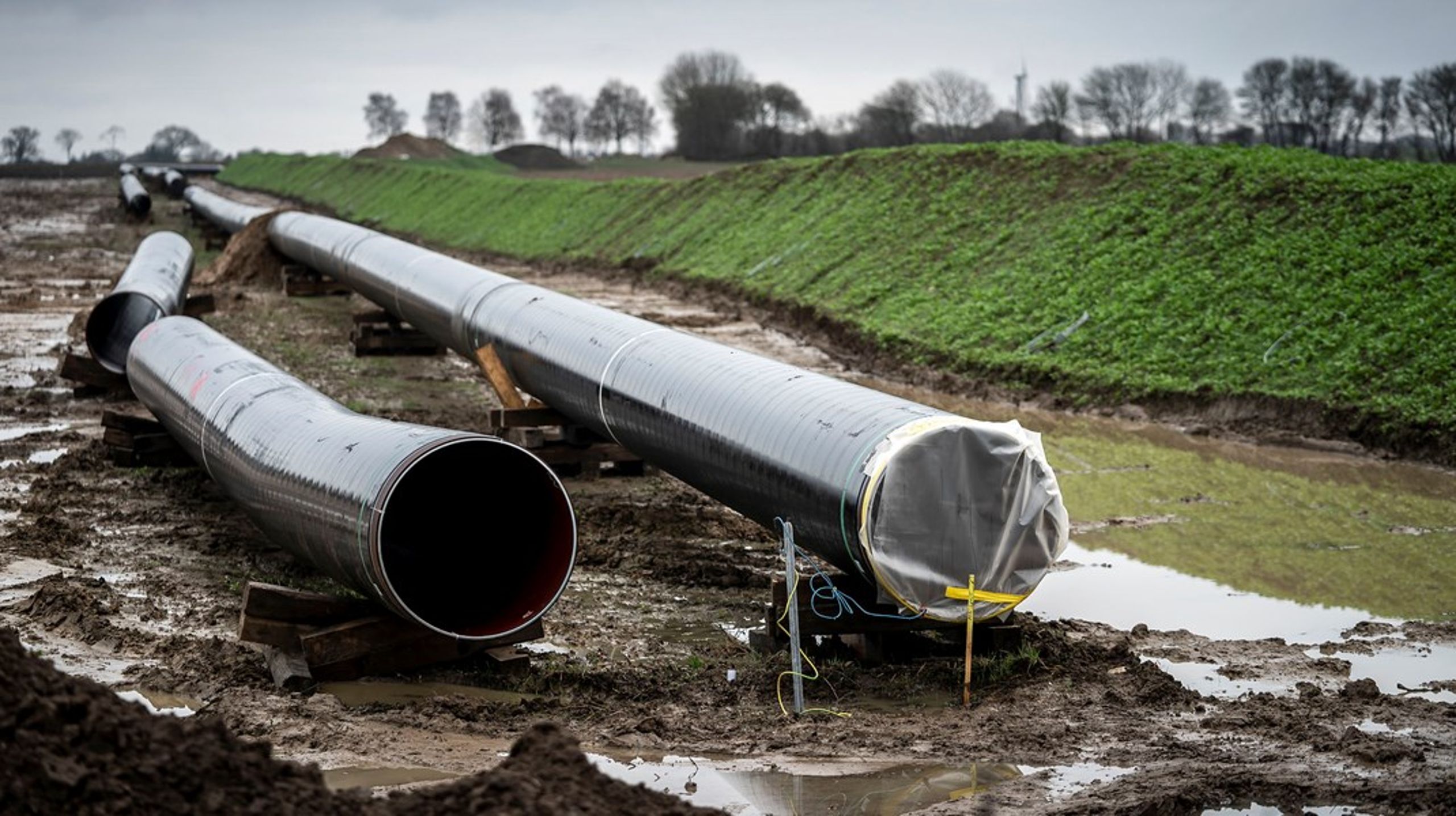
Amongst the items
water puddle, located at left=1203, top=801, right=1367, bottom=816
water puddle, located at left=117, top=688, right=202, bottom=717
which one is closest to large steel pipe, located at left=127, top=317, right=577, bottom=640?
water puddle, located at left=117, top=688, right=202, bottom=717

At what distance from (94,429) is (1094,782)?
11.5m

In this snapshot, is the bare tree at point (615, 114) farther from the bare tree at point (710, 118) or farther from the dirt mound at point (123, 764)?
the dirt mound at point (123, 764)

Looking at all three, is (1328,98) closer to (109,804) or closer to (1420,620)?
(1420,620)

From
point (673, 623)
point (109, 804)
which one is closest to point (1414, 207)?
point (673, 623)

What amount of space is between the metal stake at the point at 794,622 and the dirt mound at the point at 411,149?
8554 centimetres

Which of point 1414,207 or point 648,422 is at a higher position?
point 1414,207

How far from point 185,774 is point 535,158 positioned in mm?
85804

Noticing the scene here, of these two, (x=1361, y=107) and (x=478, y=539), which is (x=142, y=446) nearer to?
(x=478, y=539)

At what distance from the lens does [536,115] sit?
139 meters

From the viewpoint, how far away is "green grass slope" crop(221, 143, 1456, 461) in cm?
1485

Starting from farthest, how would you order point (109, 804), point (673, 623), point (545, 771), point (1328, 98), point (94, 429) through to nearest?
1. point (1328, 98)
2. point (94, 429)
3. point (673, 623)
4. point (545, 771)
5. point (109, 804)

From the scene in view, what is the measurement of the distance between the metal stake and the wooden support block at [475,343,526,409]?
5.46 meters

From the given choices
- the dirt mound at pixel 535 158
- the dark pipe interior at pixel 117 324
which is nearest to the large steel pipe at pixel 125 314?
the dark pipe interior at pixel 117 324

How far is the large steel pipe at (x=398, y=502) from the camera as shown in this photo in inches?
285
